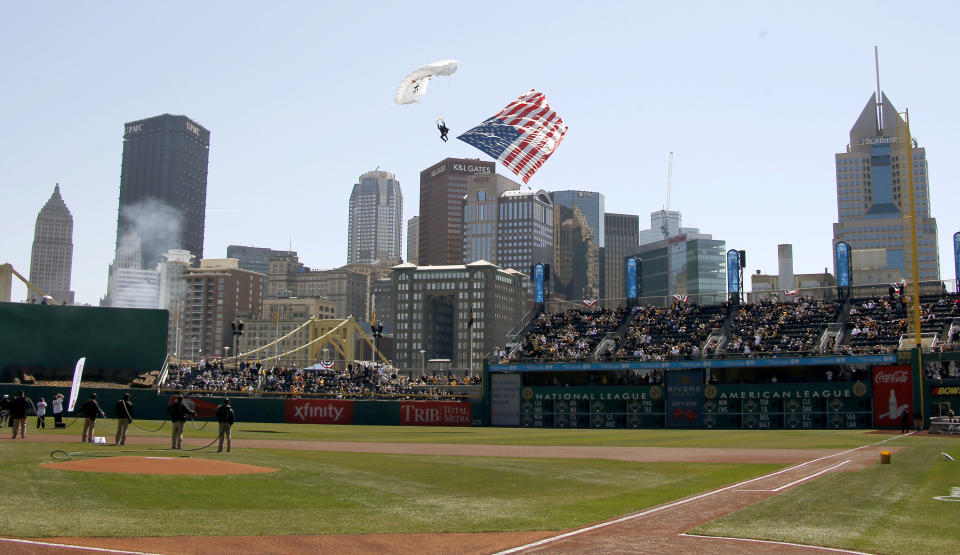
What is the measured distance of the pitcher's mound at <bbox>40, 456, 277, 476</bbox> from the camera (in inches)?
793

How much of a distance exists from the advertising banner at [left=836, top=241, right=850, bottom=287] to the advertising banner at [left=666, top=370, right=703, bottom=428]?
1638cm

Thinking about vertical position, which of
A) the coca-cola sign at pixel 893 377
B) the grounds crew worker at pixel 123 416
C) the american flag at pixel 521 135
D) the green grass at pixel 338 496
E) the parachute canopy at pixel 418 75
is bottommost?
the green grass at pixel 338 496

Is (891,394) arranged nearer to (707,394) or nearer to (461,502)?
(707,394)

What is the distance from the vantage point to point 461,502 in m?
16.6

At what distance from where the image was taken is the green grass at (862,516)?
12289mm

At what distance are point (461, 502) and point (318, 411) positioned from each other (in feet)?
164

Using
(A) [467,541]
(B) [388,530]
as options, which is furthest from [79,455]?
(A) [467,541]

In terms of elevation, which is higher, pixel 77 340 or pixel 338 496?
pixel 77 340

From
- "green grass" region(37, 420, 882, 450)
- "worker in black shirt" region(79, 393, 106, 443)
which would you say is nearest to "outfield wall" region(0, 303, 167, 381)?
"green grass" region(37, 420, 882, 450)

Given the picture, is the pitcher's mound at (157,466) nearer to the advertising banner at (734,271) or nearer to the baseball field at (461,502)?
the baseball field at (461,502)

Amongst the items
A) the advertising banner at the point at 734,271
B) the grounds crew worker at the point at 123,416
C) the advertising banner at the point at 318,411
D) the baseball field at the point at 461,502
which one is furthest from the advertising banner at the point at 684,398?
the grounds crew worker at the point at 123,416

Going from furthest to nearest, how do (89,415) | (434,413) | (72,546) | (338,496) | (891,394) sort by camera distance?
1. (434,413)
2. (891,394)
3. (89,415)
4. (338,496)
5. (72,546)

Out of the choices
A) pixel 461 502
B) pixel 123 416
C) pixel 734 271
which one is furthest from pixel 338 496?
pixel 734 271

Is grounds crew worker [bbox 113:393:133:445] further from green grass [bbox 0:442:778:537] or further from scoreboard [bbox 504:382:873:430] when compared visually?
scoreboard [bbox 504:382:873:430]
